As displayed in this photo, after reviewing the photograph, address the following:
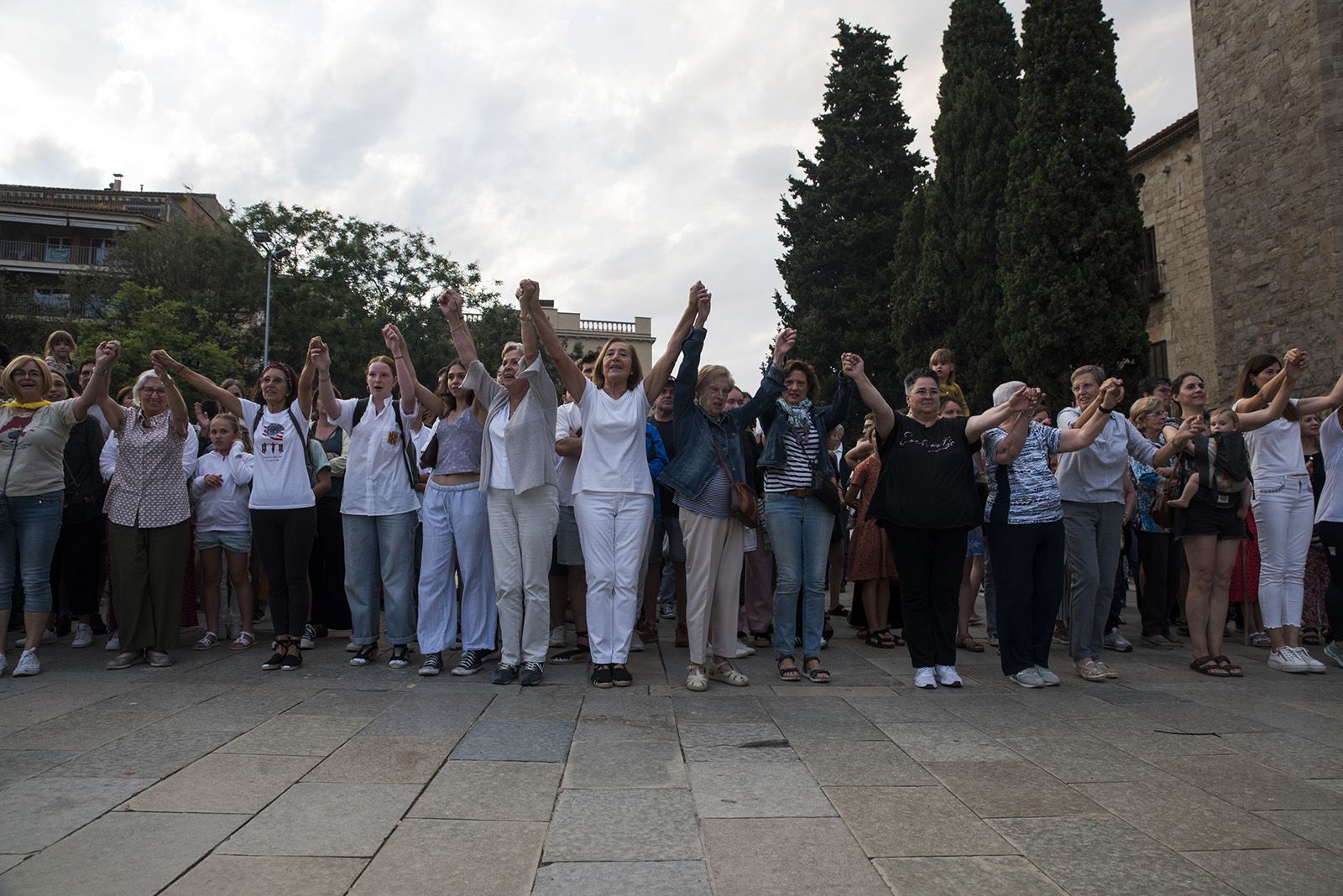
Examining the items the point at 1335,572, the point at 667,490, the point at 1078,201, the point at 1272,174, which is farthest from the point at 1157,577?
the point at 1078,201

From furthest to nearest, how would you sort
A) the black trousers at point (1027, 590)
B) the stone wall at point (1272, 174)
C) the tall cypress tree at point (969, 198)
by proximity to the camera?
the tall cypress tree at point (969, 198), the stone wall at point (1272, 174), the black trousers at point (1027, 590)

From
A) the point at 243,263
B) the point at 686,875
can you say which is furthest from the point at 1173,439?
the point at 243,263

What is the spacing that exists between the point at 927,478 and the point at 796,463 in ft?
2.85

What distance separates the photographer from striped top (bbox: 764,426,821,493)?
6.04 m

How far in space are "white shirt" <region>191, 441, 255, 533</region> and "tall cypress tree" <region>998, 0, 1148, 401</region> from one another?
17.6 meters

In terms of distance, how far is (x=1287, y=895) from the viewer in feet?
8.32

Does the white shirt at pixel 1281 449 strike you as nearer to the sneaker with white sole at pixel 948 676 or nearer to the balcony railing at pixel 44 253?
the sneaker with white sole at pixel 948 676

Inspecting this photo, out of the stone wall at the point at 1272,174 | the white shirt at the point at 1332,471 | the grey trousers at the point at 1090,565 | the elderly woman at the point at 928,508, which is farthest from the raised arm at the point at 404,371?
the stone wall at the point at 1272,174

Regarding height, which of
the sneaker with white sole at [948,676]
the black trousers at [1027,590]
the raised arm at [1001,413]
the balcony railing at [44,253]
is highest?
the balcony railing at [44,253]

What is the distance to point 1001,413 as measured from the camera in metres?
5.57

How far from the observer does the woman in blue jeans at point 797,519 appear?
604 centimetres

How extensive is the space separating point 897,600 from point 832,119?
1100 inches

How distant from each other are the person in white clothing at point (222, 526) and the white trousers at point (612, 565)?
3.15 metres

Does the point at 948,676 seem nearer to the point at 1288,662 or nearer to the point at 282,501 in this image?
the point at 1288,662
